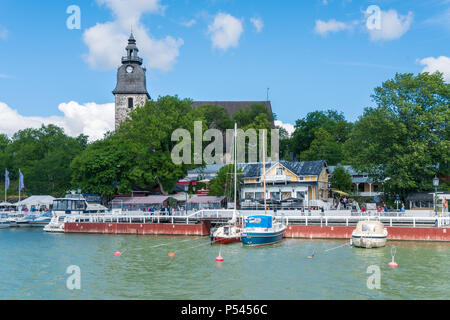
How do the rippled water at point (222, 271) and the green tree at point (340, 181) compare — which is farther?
the green tree at point (340, 181)

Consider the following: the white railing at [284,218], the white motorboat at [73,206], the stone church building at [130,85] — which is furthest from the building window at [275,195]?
the stone church building at [130,85]

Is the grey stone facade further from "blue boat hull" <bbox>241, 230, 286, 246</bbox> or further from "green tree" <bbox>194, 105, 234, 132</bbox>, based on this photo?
"blue boat hull" <bbox>241, 230, 286, 246</bbox>

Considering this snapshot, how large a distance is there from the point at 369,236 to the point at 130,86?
77.9 metres

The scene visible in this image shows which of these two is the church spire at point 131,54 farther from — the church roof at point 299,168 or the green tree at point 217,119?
the church roof at point 299,168

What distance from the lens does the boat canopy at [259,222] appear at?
41.2 meters

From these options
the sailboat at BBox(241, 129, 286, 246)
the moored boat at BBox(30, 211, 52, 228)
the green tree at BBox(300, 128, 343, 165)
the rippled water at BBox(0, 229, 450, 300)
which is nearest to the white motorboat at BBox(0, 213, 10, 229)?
the moored boat at BBox(30, 211, 52, 228)

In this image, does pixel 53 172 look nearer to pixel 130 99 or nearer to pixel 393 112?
pixel 130 99

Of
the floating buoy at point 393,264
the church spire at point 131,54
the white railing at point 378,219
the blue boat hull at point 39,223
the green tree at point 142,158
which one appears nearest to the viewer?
the floating buoy at point 393,264

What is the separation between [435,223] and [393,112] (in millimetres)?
18204

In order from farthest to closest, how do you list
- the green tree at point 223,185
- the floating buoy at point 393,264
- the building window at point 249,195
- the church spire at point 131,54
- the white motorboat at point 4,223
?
the church spire at point 131,54, the building window at point 249,195, the white motorboat at point 4,223, the green tree at point 223,185, the floating buoy at point 393,264

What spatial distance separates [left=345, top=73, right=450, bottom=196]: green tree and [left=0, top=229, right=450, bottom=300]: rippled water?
15.0 meters

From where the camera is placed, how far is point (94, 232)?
55062 millimetres

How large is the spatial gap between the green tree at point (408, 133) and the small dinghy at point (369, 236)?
1629cm
